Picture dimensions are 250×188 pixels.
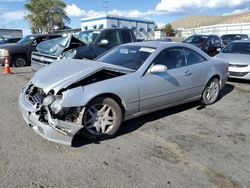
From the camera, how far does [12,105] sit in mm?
6473

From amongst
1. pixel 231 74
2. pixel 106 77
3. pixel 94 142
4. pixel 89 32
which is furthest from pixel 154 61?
pixel 89 32

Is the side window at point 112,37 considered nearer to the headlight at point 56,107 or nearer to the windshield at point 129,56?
the windshield at point 129,56

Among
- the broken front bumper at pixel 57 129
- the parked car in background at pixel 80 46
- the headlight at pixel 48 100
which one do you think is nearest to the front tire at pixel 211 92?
the broken front bumper at pixel 57 129

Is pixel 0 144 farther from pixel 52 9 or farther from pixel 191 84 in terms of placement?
pixel 52 9

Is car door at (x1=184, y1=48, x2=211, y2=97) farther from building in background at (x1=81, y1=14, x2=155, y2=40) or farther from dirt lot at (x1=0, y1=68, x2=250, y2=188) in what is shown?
building in background at (x1=81, y1=14, x2=155, y2=40)

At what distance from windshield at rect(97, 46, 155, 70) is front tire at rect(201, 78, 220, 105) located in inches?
75.4

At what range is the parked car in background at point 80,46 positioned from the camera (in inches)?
374

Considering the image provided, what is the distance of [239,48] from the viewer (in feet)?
35.0

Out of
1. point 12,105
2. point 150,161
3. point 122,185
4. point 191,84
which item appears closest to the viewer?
point 122,185

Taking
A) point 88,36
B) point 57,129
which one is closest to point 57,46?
point 88,36

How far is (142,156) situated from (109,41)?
7.19m

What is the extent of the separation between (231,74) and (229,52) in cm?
159

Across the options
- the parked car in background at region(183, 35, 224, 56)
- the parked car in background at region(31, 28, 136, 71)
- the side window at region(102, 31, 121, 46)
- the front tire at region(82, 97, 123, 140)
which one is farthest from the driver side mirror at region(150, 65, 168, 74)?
the parked car in background at region(183, 35, 224, 56)

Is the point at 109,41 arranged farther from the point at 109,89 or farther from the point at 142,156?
the point at 142,156
